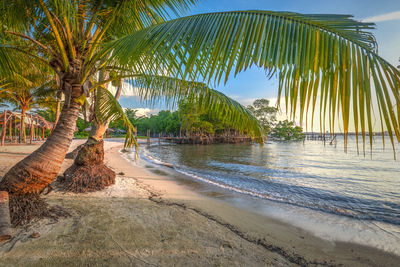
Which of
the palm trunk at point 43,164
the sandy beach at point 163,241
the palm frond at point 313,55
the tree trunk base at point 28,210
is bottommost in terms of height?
the sandy beach at point 163,241

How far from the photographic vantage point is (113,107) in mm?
3945

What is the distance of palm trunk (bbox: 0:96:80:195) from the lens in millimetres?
2590

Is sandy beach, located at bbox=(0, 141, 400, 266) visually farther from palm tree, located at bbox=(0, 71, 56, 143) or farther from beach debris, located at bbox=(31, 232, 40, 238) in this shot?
palm tree, located at bbox=(0, 71, 56, 143)

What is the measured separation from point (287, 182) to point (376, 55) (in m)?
7.87

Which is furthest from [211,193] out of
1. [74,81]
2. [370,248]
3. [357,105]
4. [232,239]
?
[357,105]

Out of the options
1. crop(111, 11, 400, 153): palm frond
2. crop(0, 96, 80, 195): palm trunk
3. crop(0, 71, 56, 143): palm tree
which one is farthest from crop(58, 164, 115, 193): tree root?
crop(0, 71, 56, 143): palm tree

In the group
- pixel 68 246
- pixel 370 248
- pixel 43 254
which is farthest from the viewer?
pixel 370 248

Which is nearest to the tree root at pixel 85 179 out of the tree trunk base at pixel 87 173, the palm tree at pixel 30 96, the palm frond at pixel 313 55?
the tree trunk base at pixel 87 173

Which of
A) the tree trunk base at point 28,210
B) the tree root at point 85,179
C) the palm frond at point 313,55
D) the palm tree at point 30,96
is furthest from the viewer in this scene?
the palm tree at point 30,96

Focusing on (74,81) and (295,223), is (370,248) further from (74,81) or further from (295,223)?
(74,81)

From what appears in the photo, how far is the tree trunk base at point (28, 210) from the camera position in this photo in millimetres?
2465

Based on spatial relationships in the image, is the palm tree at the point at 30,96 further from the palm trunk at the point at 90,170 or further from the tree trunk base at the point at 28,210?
the tree trunk base at the point at 28,210

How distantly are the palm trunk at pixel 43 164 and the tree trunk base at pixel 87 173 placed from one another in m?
1.48

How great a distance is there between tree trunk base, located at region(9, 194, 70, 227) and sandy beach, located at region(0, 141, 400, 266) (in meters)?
0.14
